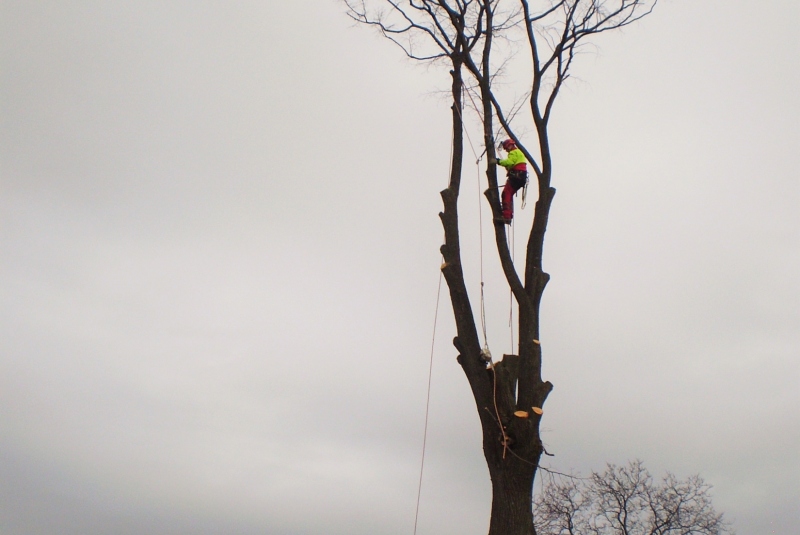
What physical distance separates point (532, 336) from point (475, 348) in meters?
0.48

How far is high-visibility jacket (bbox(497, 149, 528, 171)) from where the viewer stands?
6.23 meters

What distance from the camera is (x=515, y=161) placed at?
6.30 m

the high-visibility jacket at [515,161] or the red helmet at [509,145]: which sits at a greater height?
the red helmet at [509,145]

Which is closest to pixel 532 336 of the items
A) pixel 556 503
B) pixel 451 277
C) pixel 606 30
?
pixel 451 277

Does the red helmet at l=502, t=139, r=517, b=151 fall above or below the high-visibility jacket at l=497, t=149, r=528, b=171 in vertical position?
above

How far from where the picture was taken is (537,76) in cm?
609

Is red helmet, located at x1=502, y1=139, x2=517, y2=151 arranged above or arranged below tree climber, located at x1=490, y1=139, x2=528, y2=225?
above

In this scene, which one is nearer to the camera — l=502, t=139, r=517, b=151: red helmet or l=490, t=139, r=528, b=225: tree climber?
l=490, t=139, r=528, b=225: tree climber

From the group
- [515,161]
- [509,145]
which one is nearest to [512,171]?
[515,161]

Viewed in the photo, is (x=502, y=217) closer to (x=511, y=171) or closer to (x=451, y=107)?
(x=511, y=171)

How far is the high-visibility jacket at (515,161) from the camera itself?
623 centimetres

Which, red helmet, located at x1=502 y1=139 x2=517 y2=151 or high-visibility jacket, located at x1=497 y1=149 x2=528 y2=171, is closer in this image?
A: high-visibility jacket, located at x1=497 y1=149 x2=528 y2=171

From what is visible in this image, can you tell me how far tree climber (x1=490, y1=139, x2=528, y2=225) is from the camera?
246 inches

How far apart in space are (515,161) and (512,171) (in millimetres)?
141
